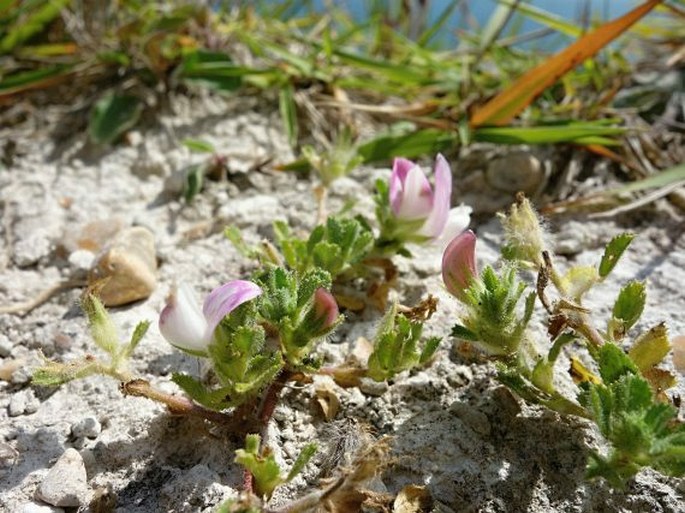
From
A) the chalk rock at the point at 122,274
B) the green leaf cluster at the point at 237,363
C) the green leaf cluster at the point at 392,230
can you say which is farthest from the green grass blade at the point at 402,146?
the green leaf cluster at the point at 237,363

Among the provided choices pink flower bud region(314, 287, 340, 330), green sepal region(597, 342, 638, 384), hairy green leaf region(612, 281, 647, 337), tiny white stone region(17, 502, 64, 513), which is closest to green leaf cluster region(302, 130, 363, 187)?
pink flower bud region(314, 287, 340, 330)

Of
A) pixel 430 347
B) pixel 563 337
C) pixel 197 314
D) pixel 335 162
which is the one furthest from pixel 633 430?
pixel 335 162

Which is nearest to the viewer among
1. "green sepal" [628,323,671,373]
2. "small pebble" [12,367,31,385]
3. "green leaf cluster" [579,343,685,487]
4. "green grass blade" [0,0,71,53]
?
"green leaf cluster" [579,343,685,487]

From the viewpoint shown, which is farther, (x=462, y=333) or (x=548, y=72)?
(x=548, y=72)

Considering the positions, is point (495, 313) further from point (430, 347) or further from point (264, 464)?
point (264, 464)

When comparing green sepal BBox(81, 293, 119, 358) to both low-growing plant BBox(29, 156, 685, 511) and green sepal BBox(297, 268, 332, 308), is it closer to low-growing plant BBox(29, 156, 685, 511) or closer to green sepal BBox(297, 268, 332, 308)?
low-growing plant BBox(29, 156, 685, 511)
